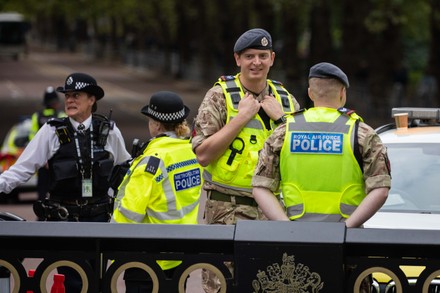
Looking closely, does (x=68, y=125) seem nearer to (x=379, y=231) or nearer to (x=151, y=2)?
(x=379, y=231)

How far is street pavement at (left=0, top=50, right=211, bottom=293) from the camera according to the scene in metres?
38.1

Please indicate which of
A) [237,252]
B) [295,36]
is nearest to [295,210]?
[237,252]

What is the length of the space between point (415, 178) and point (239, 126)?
240 centimetres

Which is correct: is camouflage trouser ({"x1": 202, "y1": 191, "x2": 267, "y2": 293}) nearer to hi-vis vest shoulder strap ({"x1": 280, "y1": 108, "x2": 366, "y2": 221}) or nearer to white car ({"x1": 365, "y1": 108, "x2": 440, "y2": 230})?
hi-vis vest shoulder strap ({"x1": 280, "y1": 108, "x2": 366, "y2": 221})

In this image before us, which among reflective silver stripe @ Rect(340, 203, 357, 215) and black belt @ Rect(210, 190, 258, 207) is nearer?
reflective silver stripe @ Rect(340, 203, 357, 215)

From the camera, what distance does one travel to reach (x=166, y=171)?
726 cm

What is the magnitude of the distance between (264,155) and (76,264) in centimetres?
120

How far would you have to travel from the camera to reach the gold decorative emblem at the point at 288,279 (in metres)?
5.56

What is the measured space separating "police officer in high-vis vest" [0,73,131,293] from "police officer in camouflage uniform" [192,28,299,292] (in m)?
1.12

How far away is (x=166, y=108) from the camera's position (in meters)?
7.34

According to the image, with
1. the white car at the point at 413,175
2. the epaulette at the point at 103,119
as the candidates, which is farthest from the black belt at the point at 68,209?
the white car at the point at 413,175

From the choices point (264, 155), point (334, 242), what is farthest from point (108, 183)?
point (334, 242)

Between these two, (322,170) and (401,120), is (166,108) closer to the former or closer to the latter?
(322,170)

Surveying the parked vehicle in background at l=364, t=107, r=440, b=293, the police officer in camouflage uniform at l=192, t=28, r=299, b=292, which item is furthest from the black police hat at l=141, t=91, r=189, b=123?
the parked vehicle in background at l=364, t=107, r=440, b=293
